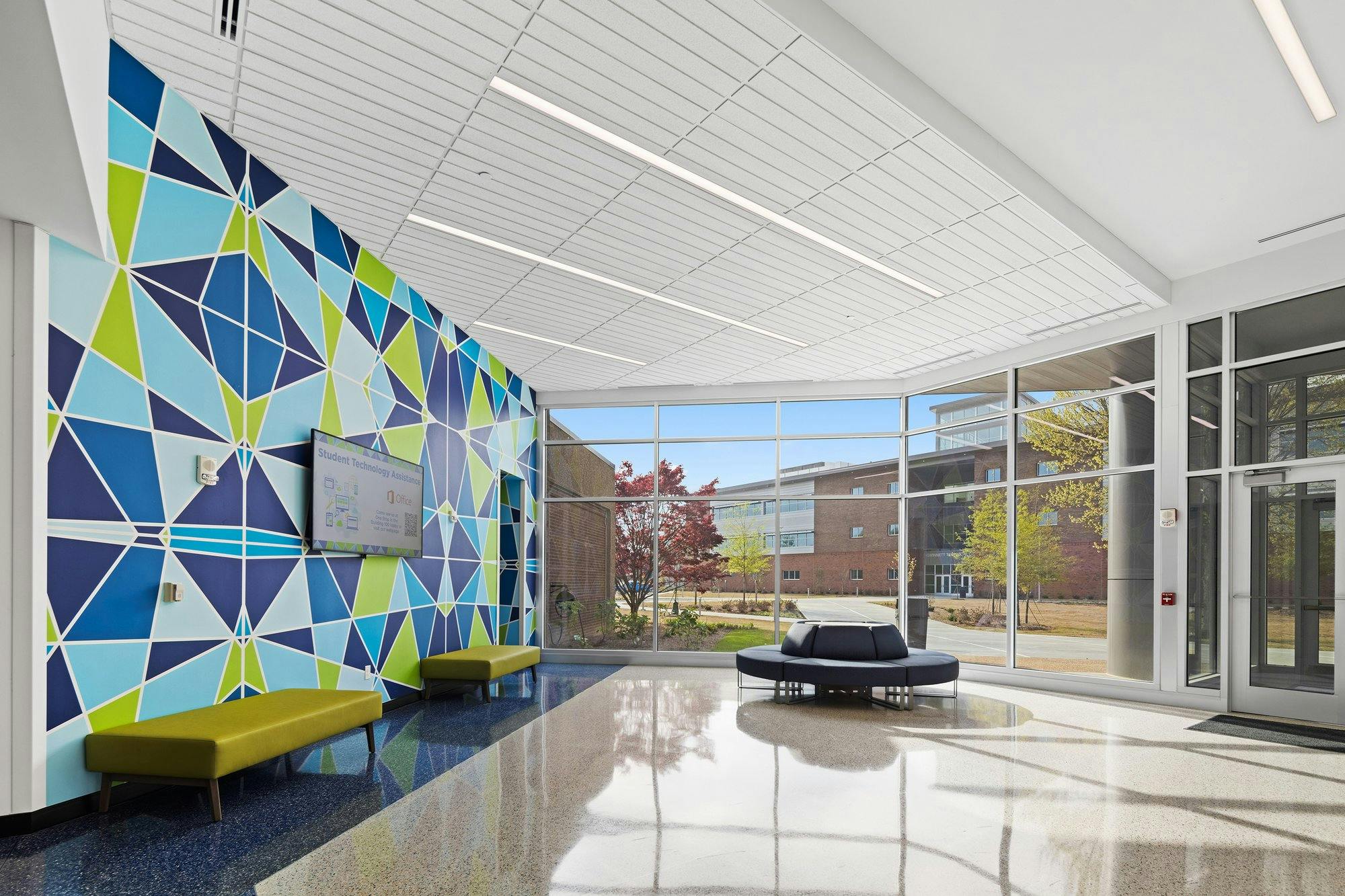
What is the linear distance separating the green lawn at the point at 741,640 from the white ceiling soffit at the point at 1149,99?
7.03 m

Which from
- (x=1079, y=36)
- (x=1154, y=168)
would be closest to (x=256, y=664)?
(x=1079, y=36)

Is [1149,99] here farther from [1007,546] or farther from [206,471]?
[206,471]

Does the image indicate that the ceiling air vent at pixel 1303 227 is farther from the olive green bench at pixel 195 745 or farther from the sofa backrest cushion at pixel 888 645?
the olive green bench at pixel 195 745

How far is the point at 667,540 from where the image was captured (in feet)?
40.2

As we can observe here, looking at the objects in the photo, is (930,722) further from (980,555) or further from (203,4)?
(203,4)

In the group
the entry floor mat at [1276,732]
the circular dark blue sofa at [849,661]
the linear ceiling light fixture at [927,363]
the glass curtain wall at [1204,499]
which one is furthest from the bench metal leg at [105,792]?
the linear ceiling light fixture at [927,363]

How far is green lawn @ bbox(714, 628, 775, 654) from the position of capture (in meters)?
12.0

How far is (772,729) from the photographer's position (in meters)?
6.83

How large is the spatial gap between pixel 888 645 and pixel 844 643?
1.48ft

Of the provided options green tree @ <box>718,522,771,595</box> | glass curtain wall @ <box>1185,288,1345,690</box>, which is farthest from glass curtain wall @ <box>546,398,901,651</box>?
glass curtain wall @ <box>1185,288,1345,690</box>

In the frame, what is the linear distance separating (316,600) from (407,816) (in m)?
2.51

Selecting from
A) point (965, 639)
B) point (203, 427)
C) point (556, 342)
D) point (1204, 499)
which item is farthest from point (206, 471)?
point (965, 639)

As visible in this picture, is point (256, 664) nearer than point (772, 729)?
Yes

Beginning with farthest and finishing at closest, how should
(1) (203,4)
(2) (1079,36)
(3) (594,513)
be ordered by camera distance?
(3) (594,513)
(2) (1079,36)
(1) (203,4)
